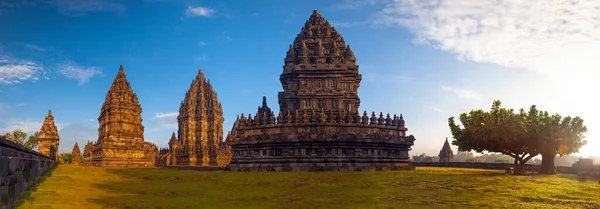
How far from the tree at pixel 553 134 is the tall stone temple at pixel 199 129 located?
2732 inches

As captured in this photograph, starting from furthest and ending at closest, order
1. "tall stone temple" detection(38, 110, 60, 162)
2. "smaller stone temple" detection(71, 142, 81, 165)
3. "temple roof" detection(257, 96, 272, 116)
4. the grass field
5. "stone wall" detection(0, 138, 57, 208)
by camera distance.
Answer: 1. "smaller stone temple" detection(71, 142, 81, 165)
2. "tall stone temple" detection(38, 110, 60, 162)
3. "temple roof" detection(257, 96, 272, 116)
4. the grass field
5. "stone wall" detection(0, 138, 57, 208)

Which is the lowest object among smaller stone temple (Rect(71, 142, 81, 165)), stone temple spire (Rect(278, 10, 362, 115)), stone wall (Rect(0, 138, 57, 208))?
smaller stone temple (Rect(71, 142, 81, 165))

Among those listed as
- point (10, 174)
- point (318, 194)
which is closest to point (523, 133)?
point (318, 194)

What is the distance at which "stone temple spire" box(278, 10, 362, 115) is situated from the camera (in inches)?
1283

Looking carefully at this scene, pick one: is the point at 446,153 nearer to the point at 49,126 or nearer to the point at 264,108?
the point at 264,108

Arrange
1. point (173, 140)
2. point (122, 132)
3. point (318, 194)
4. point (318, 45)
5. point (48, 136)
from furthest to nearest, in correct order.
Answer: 1. point (173, 140)
2. point (48, 136)
3. point (122, 132)
4. point (318, 45)
5. point (318, 194)

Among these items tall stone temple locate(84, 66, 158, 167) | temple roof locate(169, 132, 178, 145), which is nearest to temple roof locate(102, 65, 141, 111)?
tall stone temple locate(84, 66, 158, 167)

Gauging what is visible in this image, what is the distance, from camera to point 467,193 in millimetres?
13922

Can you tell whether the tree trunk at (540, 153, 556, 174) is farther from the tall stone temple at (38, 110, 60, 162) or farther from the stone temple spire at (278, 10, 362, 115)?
the tall stone temple at (38, 110, 60, 162)

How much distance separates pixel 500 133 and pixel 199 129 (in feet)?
252

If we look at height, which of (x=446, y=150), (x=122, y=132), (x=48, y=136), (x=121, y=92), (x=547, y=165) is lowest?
(x=547, y=165)

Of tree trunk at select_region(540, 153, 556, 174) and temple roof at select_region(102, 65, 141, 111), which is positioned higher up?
temple roof at select_region(102, 65, 141, 111)

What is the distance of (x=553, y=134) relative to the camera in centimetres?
2580

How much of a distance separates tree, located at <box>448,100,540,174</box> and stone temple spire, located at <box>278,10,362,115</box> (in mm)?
8312
